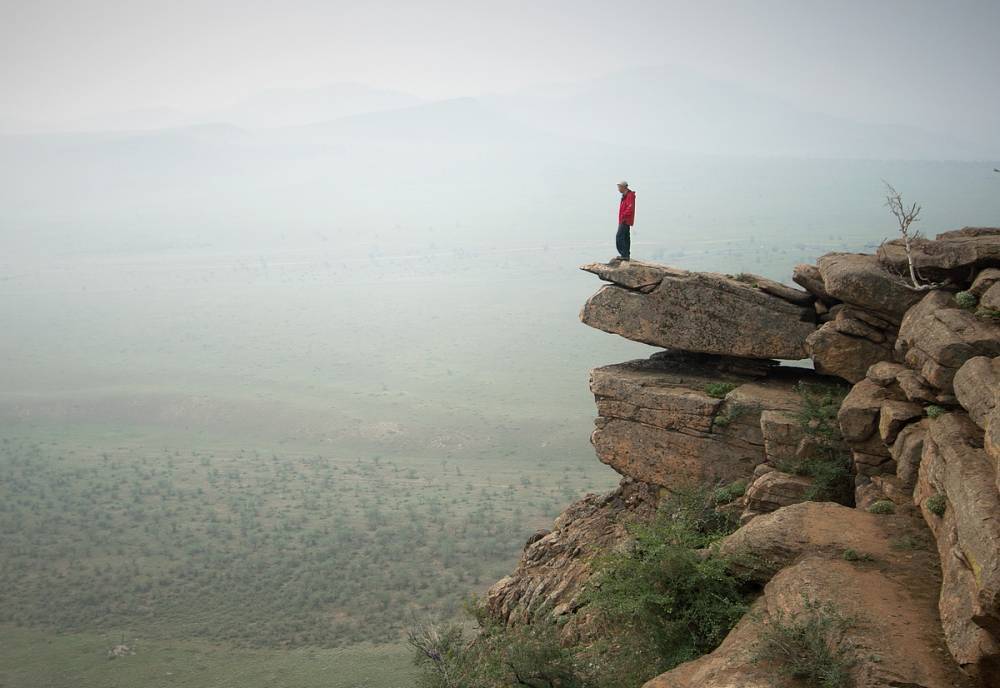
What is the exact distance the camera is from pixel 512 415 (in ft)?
322

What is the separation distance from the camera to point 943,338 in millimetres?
17734

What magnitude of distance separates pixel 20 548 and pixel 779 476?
59.3m

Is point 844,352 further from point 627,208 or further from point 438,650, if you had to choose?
point 438,650

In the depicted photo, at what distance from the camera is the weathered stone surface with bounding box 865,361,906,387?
1970cm

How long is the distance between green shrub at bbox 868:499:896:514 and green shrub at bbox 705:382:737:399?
682 cm

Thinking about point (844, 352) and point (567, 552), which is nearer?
point (844, 352)

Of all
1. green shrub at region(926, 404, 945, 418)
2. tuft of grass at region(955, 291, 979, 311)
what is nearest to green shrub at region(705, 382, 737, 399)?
green shrub at region(926, 404, 945, 418)

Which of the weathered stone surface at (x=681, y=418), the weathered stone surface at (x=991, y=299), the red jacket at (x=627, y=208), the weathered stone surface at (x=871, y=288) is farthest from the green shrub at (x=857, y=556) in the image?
the red jacket at (x=627, y=208)

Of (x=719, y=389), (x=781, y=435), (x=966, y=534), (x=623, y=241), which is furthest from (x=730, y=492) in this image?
(x=623, y=241)

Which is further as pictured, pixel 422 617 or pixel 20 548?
pixel 20 548

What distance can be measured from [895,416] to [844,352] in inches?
158

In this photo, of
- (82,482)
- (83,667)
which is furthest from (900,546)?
(82,482)

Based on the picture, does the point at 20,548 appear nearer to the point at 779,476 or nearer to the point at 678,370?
the point at 678,370

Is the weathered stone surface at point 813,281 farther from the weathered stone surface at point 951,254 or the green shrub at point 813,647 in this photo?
the green shrub at point 813,647
